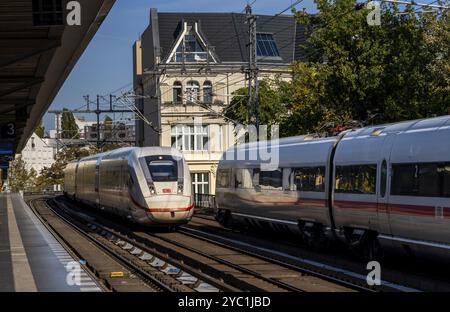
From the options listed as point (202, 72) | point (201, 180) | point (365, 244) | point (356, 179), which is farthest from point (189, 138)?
point (365, 244)

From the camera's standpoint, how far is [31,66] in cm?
2203

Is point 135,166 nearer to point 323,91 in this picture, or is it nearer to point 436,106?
point 323,91

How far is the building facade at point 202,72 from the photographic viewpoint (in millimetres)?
64938

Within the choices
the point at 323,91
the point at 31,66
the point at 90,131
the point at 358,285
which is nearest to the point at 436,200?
the point at 358,285

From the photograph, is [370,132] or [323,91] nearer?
[370,132]

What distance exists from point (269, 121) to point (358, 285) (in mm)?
25904

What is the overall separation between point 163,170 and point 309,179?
764 cm

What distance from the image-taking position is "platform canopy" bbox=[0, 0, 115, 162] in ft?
43.0

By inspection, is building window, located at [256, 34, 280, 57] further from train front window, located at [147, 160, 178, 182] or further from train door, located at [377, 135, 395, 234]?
train door, located at [377, 135, 395, 234]

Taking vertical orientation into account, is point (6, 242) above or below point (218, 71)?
below

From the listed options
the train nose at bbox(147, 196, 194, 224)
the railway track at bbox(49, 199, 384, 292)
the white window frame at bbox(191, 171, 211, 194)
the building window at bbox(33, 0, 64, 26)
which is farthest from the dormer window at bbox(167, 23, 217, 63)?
the building window at bbox(33, 0, 64, 26)

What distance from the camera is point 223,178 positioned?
1136 inches

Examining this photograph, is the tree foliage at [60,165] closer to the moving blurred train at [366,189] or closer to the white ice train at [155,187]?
the white ice train at [155,187]

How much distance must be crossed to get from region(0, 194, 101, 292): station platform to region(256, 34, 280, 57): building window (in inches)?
1711
